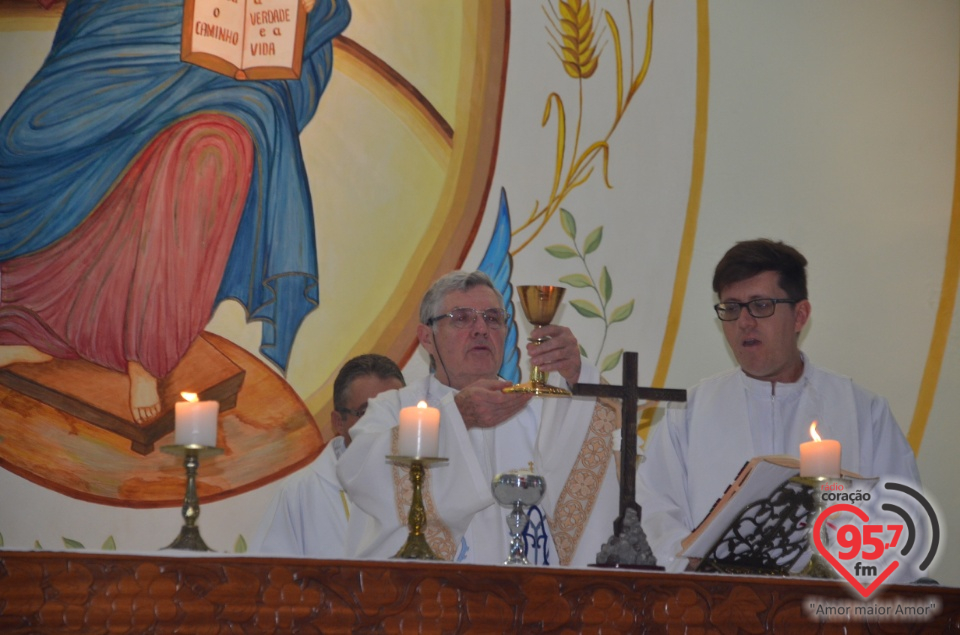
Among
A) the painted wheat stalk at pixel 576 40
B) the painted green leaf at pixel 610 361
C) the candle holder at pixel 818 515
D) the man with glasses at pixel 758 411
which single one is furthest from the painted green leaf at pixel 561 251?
the candle holder at pixel 818 515

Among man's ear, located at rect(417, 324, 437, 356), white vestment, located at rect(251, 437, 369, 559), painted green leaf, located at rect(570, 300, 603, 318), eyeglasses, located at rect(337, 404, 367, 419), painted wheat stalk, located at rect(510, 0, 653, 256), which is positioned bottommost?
white vestment, located at rect(251, 437, 369, 559)

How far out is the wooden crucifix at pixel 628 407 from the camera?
11.2 feet

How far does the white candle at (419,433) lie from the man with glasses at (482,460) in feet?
1.43

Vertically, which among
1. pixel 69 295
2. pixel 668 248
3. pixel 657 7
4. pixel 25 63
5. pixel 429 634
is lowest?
pixel 429 634

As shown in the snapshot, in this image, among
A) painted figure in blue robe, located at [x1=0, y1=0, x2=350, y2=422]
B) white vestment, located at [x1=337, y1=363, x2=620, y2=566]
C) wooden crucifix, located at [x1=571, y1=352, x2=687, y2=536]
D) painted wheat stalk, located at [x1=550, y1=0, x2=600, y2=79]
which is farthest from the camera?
painted wheat stalk, located at [x1=550, y1=0, x2=600, y2=79]

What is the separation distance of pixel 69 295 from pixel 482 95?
2274 mm

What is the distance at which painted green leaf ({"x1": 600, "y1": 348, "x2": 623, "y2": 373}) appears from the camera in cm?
601

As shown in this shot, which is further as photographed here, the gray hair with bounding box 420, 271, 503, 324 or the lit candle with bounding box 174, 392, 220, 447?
the gray hair with bounding box 420, 271, 503, 324

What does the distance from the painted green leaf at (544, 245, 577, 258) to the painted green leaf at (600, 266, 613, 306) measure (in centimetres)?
18

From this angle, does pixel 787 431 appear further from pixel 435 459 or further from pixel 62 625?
pixel 62 625

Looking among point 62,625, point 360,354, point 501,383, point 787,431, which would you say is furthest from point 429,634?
point 360,354

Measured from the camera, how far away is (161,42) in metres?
5.85

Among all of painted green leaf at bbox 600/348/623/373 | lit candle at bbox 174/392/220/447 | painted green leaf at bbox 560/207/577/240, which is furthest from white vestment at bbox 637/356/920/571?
lit candle at bbox 174/392/220/447

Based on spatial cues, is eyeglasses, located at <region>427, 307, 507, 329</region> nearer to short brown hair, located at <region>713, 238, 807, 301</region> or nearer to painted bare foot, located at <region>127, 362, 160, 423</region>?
short brown hair, located at <region>713, 238, 807, 301</region>
